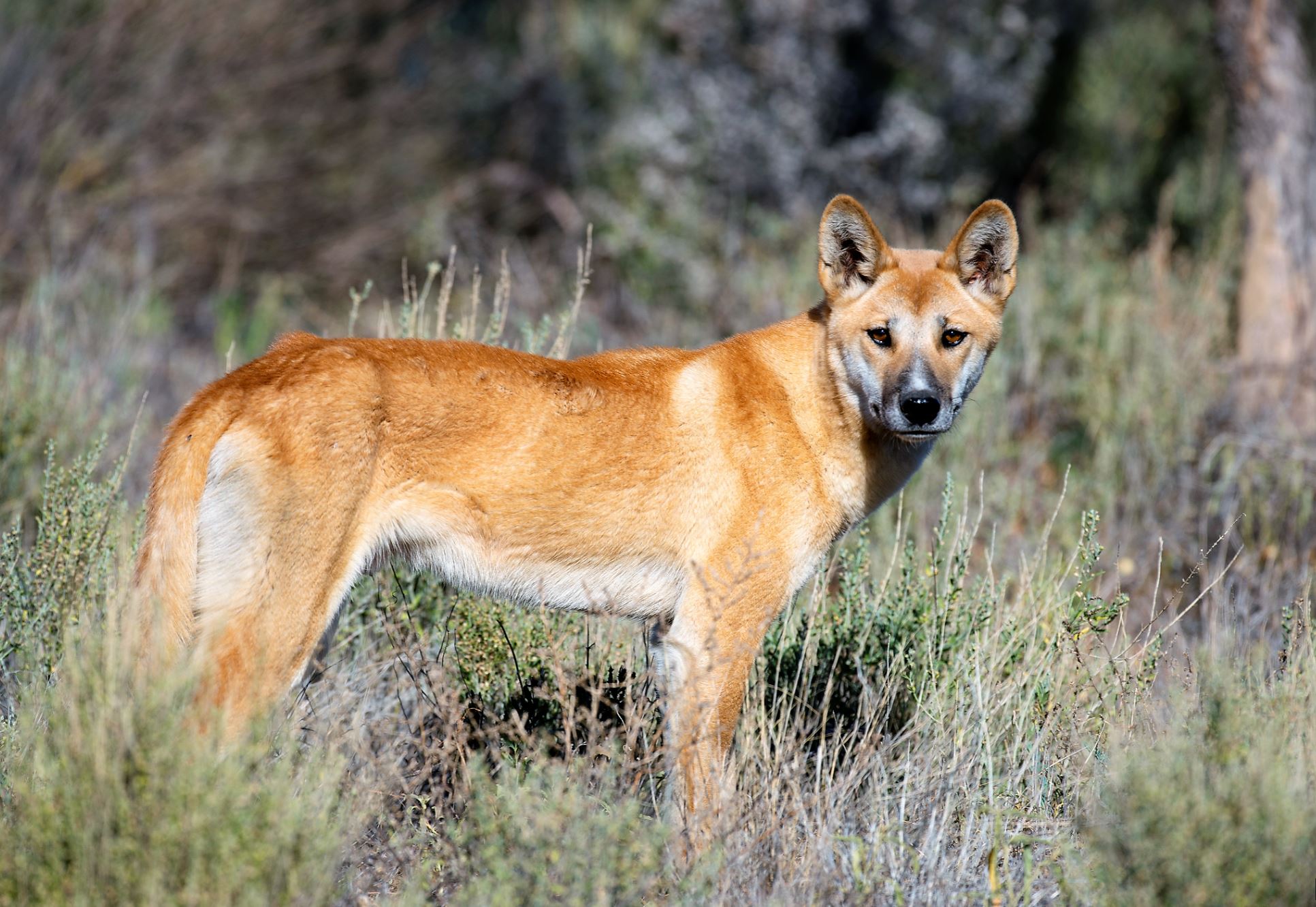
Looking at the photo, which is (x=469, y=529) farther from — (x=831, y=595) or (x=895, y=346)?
(x=831, y=595)

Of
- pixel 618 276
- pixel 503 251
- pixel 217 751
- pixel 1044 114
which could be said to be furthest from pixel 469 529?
pixel 1044 114

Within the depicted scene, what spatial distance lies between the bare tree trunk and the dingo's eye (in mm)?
3888

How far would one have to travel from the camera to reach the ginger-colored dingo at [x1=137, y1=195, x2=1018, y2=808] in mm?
2922

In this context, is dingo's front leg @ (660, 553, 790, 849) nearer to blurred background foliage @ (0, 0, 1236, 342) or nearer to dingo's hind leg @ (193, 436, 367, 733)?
dingo's hind leg @ (193, 436, 367, 733)

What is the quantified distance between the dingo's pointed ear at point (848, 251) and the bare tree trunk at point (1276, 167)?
3.81 metres

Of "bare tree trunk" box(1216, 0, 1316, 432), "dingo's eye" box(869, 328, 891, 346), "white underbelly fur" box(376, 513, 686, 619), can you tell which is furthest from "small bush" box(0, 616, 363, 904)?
"bare tree trunk" box(1216, 0, 1316, 432)

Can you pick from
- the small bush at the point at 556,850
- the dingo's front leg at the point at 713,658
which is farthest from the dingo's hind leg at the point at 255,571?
the dingo's front leg at the point at 713,658

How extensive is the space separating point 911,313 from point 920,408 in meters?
0.35

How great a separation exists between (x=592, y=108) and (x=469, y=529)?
1008 cm

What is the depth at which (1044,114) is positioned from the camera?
11.6m

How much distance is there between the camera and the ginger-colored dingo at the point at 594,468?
2.92 m

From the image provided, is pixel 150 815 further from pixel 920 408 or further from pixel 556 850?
pixel 920 408

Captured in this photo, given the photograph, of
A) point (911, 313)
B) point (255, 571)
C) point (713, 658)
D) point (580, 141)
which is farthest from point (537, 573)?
point (580, 141)

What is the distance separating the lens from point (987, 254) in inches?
149
